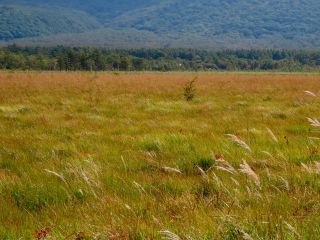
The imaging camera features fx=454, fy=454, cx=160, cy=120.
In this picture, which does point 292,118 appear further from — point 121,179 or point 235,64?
point 235,64

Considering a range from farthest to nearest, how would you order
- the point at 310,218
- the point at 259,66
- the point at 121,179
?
the point at 259,66
the point at 121,179
the point at 310,218

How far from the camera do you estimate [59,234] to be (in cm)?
371

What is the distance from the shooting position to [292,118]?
12469mm

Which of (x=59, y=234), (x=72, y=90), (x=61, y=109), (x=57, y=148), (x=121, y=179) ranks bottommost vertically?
(x=72, y=90)

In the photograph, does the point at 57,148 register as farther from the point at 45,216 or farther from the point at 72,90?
the point at 72,90

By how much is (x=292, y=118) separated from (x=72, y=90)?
1456 centimetres

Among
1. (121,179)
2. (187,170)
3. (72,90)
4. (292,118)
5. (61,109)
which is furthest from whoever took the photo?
(72,90)

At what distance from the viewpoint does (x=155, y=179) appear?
5.65 meters

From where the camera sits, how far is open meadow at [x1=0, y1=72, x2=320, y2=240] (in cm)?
364

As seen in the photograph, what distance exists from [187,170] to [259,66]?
188m

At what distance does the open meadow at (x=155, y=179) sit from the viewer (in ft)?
11.9

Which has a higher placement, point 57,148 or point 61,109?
point 57,148

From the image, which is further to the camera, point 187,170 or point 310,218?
point 187,170

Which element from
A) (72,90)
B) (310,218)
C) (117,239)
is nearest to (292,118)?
(310,218)
